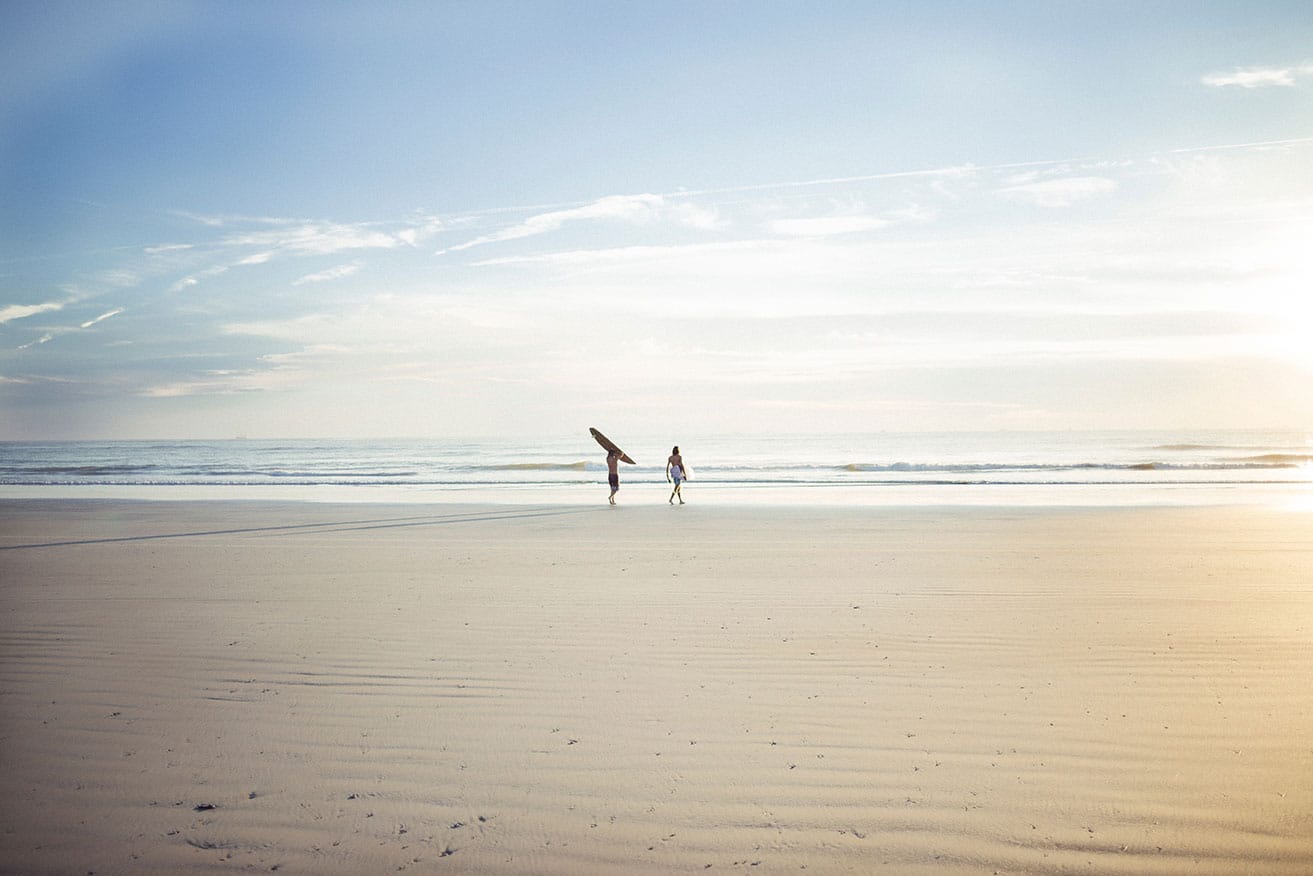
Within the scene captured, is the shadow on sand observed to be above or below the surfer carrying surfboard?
below

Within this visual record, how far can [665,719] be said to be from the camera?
5406 millimetres

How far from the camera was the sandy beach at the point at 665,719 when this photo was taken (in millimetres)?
3850

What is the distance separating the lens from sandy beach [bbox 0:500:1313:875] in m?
3.85

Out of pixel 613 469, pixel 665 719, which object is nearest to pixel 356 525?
pixel 613 469

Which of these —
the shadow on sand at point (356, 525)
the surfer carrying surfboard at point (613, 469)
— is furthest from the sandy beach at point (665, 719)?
the surfer carrying surfboard at point (613, 469)

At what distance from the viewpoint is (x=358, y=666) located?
22.0ft

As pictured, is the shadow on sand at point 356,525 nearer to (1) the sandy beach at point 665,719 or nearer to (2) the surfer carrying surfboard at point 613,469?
(2) the surfer carrying surfboard at point 613,469

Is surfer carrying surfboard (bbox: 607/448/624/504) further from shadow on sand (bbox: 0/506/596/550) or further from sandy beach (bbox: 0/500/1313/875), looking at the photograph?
sandy beach (bbox: 0/500/1313/875)

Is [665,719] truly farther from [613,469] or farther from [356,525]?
[613,469]

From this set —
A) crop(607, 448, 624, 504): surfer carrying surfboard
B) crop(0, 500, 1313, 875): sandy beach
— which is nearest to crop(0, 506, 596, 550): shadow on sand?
crop(607, 448, 624, 504): surfer carrying surfboard

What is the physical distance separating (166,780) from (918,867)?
386 cm

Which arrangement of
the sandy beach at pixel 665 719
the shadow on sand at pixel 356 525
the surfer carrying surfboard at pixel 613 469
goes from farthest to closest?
the surfer carrying surfboard at pixel 613 469 → the shadow on sand at pixel 356 525 → the sandy beach at pixel 665 719

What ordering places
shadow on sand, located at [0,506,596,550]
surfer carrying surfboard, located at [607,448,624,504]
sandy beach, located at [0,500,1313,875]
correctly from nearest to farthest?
sandy beach, located at [0,500,1313,875] < shadow on sand, located at [0,506,596,550] < surfer carrying surfboard, located at [607,448,624,504]

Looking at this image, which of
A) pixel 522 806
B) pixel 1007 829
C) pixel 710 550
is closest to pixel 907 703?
pixel 1007 829
